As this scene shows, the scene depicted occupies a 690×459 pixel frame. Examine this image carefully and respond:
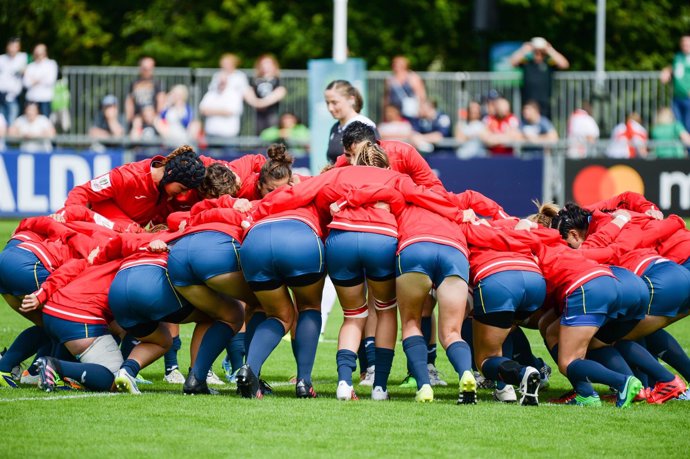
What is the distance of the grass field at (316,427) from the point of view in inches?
258

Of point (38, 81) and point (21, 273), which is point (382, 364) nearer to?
point (21, 273)

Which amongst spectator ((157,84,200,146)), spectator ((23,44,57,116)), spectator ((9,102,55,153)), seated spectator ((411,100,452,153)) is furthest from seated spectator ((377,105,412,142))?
spectator ((23,44,57,116))

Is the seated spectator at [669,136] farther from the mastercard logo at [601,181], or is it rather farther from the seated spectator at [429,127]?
the seated spectator at [429,127]

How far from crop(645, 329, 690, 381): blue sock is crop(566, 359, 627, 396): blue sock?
99 cm

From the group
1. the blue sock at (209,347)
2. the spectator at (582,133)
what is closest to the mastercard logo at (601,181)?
the spectator at (582,133)

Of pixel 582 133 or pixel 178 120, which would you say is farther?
pixel 582 133

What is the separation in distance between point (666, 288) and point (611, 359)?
60 cm

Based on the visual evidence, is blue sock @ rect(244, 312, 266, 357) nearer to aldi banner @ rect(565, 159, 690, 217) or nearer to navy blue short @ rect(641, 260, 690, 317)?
navy blue short @ rect(641, 260, 690, 317)

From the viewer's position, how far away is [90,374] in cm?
817

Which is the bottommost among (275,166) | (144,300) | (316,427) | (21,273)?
(316,427)

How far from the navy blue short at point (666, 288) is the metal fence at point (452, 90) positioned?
12839mm

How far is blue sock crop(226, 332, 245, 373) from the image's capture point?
9156 mm

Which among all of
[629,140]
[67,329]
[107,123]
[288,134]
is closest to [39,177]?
[107,123]

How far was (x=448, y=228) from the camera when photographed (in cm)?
817
